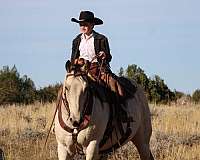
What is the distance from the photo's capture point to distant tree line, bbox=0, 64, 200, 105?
2886cm

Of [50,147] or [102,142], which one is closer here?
[102,142]

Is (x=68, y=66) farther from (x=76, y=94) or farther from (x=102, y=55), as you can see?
(x=102, y=55)

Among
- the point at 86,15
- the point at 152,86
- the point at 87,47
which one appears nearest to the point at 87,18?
the point at 86,15

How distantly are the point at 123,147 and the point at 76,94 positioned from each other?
16.1 feet

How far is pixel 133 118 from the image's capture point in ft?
30.0

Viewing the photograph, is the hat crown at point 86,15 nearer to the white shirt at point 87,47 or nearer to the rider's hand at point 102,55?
the white shirt at point 87,47

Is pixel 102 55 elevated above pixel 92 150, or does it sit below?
above

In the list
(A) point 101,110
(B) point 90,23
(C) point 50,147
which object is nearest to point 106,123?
(A) point 101,110

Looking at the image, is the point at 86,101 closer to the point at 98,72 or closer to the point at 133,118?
the point at 98,72

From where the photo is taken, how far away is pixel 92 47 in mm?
8570

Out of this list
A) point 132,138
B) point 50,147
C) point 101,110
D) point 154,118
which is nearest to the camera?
point 101,110

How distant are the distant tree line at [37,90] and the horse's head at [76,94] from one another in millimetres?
20525

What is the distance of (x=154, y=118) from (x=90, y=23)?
9.75 metres

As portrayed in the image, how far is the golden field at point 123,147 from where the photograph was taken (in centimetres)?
1138
